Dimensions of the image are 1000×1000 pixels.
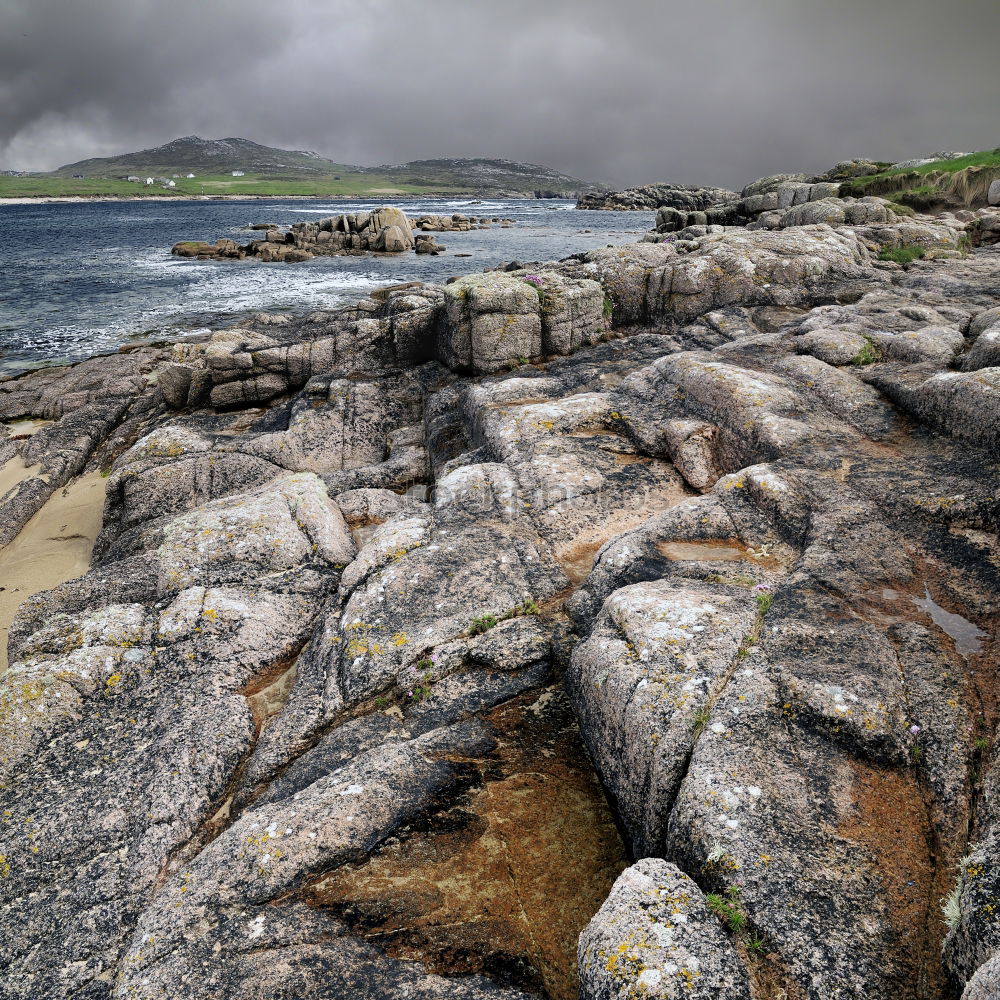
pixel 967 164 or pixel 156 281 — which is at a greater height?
pixel 967 164

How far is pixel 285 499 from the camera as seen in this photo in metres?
16.2

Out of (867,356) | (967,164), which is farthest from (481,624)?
(967,164)

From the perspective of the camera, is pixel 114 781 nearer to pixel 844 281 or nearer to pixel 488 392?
pixel 488 392

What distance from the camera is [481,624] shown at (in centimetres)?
1165

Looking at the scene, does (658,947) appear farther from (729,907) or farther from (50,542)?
(50,542)

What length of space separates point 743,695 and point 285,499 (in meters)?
12.1

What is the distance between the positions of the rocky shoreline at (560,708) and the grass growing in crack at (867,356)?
3.2 inches

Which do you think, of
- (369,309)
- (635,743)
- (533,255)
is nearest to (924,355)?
(635,743)

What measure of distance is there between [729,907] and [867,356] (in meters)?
16.8

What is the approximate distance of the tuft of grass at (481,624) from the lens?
11.6 meters

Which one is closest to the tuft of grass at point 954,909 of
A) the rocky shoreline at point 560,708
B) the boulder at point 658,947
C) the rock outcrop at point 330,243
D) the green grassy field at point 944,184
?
the rocky shoreline at point 560,708

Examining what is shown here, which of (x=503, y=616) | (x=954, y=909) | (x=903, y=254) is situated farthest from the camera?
(x=903, y=254)

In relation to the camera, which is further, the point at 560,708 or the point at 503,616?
the point at 503,616

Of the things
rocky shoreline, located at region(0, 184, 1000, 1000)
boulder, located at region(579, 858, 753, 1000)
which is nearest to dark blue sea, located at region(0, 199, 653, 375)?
rocky shoreline, located at region(0, 184, 1000, 1000)
